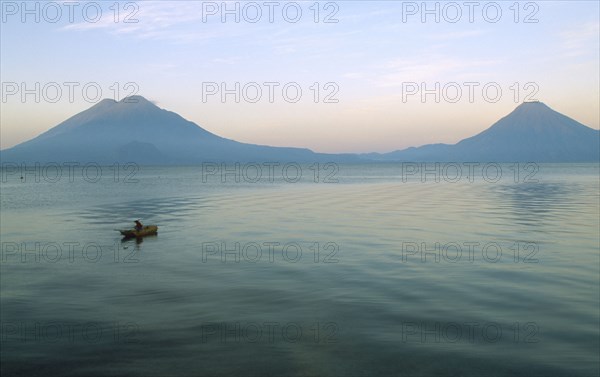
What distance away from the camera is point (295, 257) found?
25500 millimetres

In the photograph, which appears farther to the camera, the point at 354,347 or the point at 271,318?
the point at 271,318

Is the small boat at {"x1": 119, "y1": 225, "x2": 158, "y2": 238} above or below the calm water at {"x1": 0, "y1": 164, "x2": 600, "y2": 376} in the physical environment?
above

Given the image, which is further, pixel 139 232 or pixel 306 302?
pixel 139 232

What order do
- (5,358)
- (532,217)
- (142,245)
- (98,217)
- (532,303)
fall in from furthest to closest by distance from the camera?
(98,217), (532,217), (142,245), (532,303), (5,358)

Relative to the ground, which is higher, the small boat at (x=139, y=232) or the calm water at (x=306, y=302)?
the small boat at (x=139, y=232)

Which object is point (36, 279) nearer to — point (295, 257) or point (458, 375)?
point (295, 257)

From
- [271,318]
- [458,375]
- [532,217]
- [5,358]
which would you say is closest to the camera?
[458,375]

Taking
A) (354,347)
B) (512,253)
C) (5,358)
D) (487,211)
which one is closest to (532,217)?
(487,211)

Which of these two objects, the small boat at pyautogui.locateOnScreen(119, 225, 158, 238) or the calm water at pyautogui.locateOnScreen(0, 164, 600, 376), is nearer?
the calm water at pyautogui.locateOnScreen(0, 164, 600, 376)

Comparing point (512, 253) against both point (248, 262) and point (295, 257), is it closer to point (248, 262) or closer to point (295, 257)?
point (295, 257)

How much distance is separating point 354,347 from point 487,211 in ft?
127

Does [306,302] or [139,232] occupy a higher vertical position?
[139,232]

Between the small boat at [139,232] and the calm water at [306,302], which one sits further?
the small boat at [139,232]

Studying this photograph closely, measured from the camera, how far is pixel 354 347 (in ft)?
42.9
